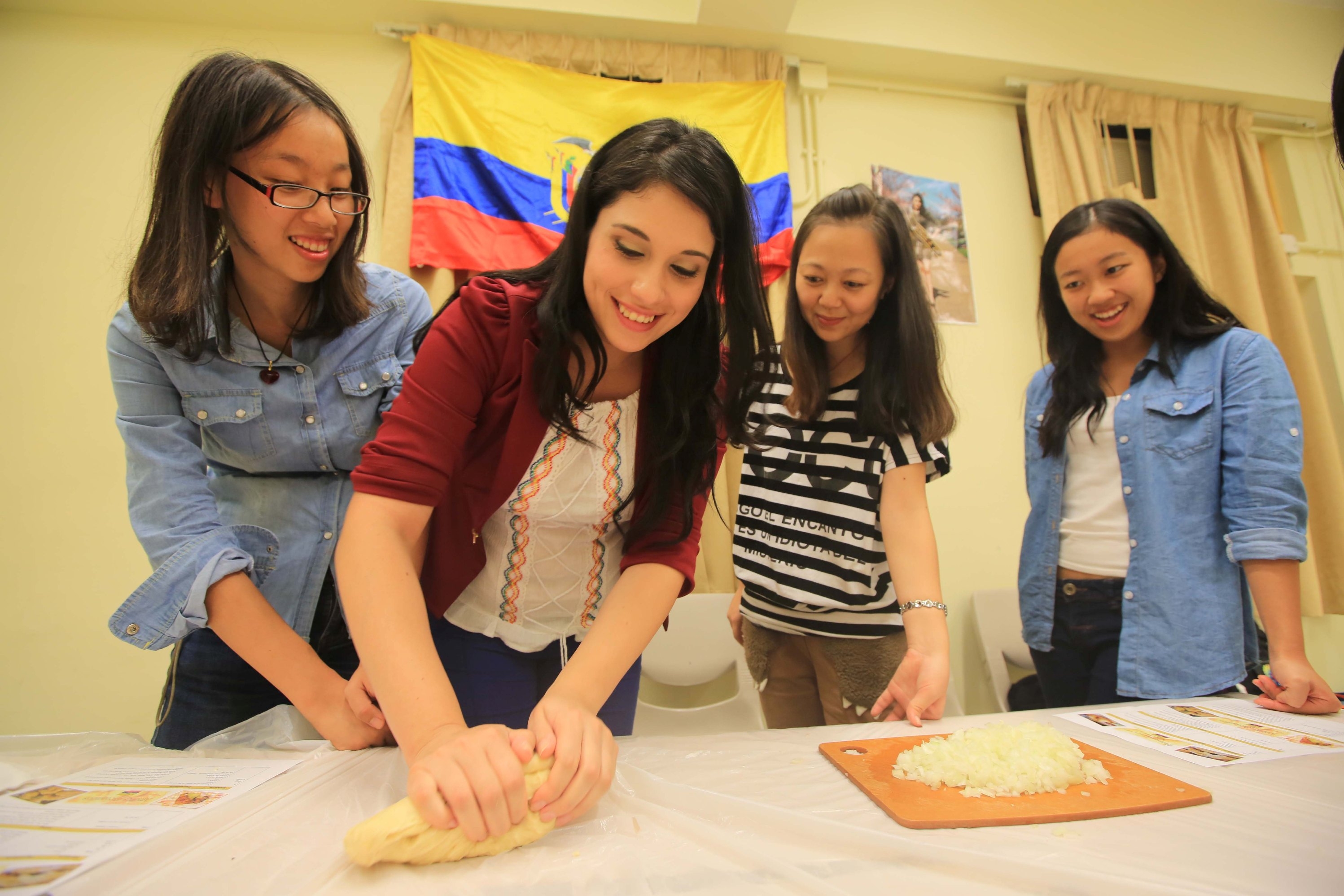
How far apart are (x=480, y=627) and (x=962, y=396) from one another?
2.09 metres

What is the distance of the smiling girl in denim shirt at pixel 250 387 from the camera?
778 mm

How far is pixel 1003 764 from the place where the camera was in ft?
2.15

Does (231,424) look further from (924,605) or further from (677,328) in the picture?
(924,605)

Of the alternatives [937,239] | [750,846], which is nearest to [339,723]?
[750,846]

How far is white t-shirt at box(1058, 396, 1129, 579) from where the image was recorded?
124cm

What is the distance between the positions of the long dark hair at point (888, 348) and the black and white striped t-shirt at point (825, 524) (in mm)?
32

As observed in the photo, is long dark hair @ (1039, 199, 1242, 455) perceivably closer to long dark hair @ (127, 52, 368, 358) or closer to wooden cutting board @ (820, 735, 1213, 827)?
wooden cutting board @ (820, 735, 1213, 827)

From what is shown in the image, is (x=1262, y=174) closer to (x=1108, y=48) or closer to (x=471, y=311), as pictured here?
(x=1108, y=48)

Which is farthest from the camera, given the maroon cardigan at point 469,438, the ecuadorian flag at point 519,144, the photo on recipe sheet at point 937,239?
the photo on recipe sheet at point 937,239

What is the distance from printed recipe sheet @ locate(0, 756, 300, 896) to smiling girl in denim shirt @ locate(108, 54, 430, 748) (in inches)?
4.7

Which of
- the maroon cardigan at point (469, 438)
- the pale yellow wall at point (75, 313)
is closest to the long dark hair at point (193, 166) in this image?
the maroon cardigan at point (469, 438)

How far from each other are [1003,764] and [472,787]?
1.68 ft

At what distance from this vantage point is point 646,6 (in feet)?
6.99

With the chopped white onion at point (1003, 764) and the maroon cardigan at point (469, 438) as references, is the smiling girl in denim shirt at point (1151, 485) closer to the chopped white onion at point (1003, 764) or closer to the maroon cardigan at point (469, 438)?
the chopped white onion at point (1003, 764)
